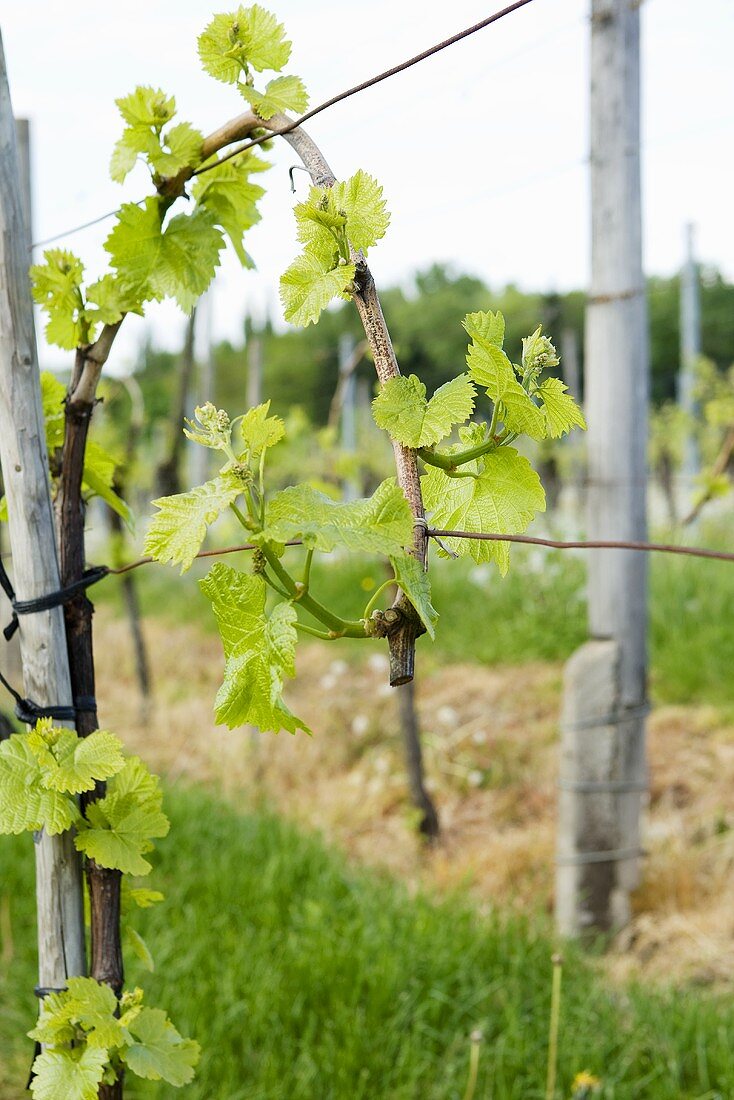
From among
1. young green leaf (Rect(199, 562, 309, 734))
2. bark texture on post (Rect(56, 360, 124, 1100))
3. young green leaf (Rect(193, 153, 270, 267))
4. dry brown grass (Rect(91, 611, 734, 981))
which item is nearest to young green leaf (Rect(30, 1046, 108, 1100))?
bark texture on post (Rect(56, 360, 124, 1100))

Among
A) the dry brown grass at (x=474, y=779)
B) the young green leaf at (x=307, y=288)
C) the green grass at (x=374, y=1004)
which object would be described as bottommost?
the green grass at (x=374, y=1004)

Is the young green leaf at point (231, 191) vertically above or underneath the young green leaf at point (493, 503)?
above

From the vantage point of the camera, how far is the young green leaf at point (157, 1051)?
114cm

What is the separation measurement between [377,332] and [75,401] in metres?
0.52

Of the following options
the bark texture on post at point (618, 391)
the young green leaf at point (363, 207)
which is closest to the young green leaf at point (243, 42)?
the young green leaf at point (363, 207)

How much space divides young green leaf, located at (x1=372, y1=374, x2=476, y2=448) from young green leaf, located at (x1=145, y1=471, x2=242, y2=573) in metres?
0.14

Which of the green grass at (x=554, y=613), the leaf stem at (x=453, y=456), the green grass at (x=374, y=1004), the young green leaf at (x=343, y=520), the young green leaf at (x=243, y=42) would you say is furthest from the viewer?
the green grass at (x=554, y=613)

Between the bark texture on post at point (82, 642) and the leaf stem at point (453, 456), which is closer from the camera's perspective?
the leaf stem at point (453, 456)

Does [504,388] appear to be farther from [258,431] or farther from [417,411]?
[258,431]

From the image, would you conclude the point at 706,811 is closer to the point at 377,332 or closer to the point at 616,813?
the point at 616,813

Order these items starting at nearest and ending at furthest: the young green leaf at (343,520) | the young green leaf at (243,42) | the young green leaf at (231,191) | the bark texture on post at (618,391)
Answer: the young green leaf at (343,520) < the young green leaf at (243,42) < the young green leaf at (231,191) < the bark texture on post at (618,391)

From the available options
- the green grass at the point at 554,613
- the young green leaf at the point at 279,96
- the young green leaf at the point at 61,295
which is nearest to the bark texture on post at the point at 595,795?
the green grass at the point at 554,613

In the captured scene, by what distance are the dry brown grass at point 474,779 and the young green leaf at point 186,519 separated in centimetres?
253

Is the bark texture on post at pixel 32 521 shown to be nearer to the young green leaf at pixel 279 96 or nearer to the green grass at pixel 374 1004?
the young green leaf at pixel 279 96
